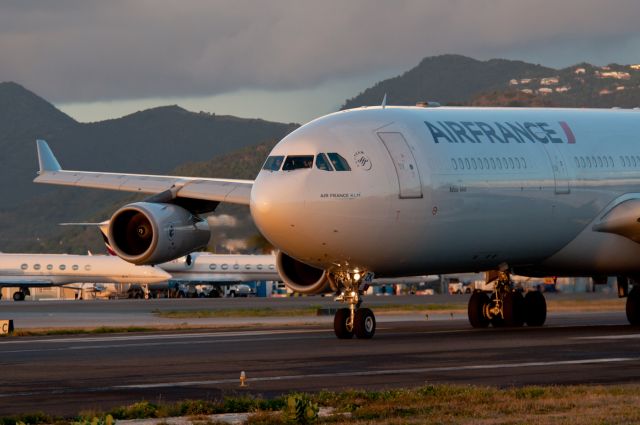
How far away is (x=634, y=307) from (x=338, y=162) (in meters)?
10.2

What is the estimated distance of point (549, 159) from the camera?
3266 cm

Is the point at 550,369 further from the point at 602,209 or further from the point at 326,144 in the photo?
the point at 602,209

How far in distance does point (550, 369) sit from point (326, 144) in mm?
9395

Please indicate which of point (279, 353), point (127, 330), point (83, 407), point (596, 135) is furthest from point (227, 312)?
point (83, 407)

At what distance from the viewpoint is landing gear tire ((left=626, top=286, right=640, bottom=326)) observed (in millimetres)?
35000

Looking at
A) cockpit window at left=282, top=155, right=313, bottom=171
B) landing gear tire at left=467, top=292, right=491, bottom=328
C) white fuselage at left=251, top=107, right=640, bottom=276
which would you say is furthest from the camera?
landing gear tire at left=467, top=292, right=491, bottom=328

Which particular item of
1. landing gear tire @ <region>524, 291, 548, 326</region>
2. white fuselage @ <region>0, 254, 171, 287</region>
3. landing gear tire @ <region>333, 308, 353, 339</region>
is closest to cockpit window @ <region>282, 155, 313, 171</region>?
landing gear tire @ <region>333, 308, 353, 339</region>

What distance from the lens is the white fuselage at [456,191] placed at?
28.8 metres

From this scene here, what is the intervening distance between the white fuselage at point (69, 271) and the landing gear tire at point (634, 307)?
76588 mm

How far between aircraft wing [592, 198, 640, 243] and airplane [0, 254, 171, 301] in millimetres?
78454

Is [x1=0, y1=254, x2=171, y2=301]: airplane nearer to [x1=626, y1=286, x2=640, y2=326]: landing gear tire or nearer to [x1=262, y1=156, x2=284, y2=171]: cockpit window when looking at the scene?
[x1=626, y1=286, x2=640, y2=326]: landing gear tire

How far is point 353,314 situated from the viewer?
2972 centimetres

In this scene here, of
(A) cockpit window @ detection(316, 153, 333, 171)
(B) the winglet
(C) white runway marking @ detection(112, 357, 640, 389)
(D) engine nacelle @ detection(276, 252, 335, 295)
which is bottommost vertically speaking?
(C) white runway marking @ detection(112, 357, 640, 389)

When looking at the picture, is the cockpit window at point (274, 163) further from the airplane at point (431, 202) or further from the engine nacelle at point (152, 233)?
the engine nacelle at point (152, 233)
